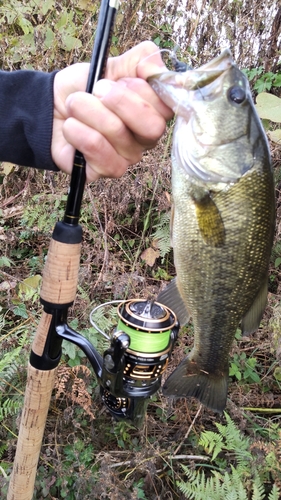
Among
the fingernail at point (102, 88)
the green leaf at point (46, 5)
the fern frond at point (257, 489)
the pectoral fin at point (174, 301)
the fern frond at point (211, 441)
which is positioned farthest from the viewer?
the green leaf at point (46, 5)

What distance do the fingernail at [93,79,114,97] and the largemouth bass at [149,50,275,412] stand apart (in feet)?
0.48

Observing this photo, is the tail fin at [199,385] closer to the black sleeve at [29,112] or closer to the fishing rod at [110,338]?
the fishing rod at [110,338]

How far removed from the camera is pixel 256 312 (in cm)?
154

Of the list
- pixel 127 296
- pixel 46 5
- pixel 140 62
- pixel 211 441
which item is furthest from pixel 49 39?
pixel 211 441

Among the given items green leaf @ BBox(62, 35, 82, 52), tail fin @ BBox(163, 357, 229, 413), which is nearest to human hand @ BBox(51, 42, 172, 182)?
tail fin @ BBox(163, 357, 229, 413)

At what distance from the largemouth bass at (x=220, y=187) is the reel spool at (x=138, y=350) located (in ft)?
0.61

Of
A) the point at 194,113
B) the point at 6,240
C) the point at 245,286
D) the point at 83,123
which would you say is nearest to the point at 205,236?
the point at 245,286

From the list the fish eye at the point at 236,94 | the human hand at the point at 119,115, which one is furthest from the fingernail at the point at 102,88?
the fish eye at the point at 236,94

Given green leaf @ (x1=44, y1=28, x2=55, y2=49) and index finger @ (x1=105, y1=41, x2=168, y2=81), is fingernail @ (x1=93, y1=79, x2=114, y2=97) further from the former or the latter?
green leaf @ (x1=44, y1=28, x2=55, y2=49)

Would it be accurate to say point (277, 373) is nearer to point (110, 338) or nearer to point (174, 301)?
point (174, 301)

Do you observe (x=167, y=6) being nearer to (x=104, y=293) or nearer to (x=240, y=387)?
(x=104, y=293)

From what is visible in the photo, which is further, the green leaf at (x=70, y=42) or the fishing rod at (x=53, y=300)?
the green leaf at (x=70, y=42)

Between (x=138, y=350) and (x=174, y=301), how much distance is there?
298 millimetres

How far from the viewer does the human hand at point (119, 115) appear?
1232 millimetres
